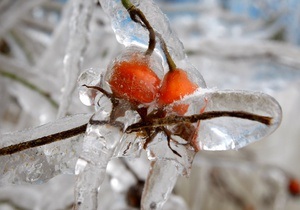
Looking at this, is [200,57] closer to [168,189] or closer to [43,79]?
[43,79]

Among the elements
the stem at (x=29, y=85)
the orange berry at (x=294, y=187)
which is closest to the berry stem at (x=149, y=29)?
the stem at (x=29, y=85)

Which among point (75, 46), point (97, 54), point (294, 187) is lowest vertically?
point (294, 187)

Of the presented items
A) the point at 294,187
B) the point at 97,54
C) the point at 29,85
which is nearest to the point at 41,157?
the point at 29,85

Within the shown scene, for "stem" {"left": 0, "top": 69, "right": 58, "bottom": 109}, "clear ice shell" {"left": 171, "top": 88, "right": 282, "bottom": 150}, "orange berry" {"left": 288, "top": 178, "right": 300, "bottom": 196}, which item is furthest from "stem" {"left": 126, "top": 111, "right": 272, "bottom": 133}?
"orange berry" {"left": 288, "top": 178, "right": 300, "bottom": 196}

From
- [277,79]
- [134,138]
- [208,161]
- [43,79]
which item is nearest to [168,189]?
[134,138]

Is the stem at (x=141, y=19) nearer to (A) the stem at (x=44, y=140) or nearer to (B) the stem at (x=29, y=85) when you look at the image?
(A) the stem at (x=44, y=140)

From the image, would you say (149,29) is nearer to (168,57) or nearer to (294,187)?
(168,57)
